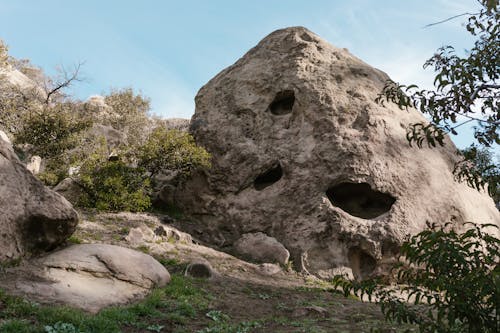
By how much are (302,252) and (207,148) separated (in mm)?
4973

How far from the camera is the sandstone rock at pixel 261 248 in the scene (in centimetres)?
1270

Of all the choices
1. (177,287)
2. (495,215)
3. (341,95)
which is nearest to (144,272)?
(177,287)

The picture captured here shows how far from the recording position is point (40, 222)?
8.60 m

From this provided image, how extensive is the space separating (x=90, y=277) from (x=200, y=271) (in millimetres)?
2599

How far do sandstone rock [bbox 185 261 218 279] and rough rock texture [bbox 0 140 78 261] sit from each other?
2547 millimetres

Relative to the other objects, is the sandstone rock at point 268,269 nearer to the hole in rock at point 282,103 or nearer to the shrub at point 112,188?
the shrub at point 112,188

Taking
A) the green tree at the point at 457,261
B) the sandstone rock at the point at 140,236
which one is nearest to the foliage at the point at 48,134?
the sandstone rock at the point at 140,236

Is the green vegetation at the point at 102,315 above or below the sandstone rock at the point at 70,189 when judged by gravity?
below

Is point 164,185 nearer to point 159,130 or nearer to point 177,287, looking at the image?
point 159,130

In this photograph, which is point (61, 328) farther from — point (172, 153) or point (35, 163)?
point (35, 163)

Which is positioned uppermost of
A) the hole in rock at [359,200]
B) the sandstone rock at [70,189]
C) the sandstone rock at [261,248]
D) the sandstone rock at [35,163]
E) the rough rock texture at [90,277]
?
the hole in rock at [359,200]

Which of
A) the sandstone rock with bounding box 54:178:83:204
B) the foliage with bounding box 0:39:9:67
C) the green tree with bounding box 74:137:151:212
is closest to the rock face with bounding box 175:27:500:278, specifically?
the green tree with bounding box 74:137:151:212

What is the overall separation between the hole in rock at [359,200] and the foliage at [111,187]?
5.70 metres

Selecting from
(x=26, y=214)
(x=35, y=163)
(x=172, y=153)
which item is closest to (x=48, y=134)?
(x=35, y=163)
